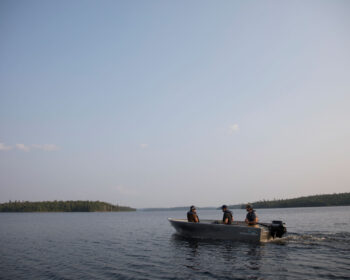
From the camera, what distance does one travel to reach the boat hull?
52.8 feet

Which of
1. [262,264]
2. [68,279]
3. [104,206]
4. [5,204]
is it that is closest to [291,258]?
[262,264]

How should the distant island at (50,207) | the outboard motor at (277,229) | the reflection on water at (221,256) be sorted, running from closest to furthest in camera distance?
the reflection on water at (221,256)
the outboard motor at (277,229)
the distant island at (50,207)

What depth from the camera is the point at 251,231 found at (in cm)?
1612

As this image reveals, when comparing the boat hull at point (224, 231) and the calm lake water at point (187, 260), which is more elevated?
the boat hull at point (224, 231)

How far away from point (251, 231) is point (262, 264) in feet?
15.8

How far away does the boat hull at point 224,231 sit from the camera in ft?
52.8

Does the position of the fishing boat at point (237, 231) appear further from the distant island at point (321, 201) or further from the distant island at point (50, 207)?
the distant island at point (50, 207)

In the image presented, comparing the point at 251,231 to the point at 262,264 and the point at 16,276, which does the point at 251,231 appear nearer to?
the point at 262,264

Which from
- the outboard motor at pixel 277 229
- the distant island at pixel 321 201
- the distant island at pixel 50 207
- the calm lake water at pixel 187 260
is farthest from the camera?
the distant island at pixel 50 207

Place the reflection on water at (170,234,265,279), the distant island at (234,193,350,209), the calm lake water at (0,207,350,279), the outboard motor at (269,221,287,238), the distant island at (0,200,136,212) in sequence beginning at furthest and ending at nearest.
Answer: the distant island at (0,200,136,212)
the distant island at (234,193,350,209)
the outboard motor at (269,221,287,238)
the reflection on water at (170,234,265,279)
the calm lake water at (0,207,350,279)

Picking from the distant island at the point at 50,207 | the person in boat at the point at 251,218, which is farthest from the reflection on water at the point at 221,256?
the distant island at the point at 50,207

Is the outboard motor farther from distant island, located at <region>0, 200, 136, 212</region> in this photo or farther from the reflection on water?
distant island, located at <region>0, 200, 136, 212</region>

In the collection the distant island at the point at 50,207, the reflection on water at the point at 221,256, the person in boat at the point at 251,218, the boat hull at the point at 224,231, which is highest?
the person in boat at the point at 251,218

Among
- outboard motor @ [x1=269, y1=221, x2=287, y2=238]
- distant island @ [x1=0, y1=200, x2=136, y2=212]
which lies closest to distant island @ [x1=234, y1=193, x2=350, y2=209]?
distant island @ [x1=0, y1=200, x2=136, y2=212]
